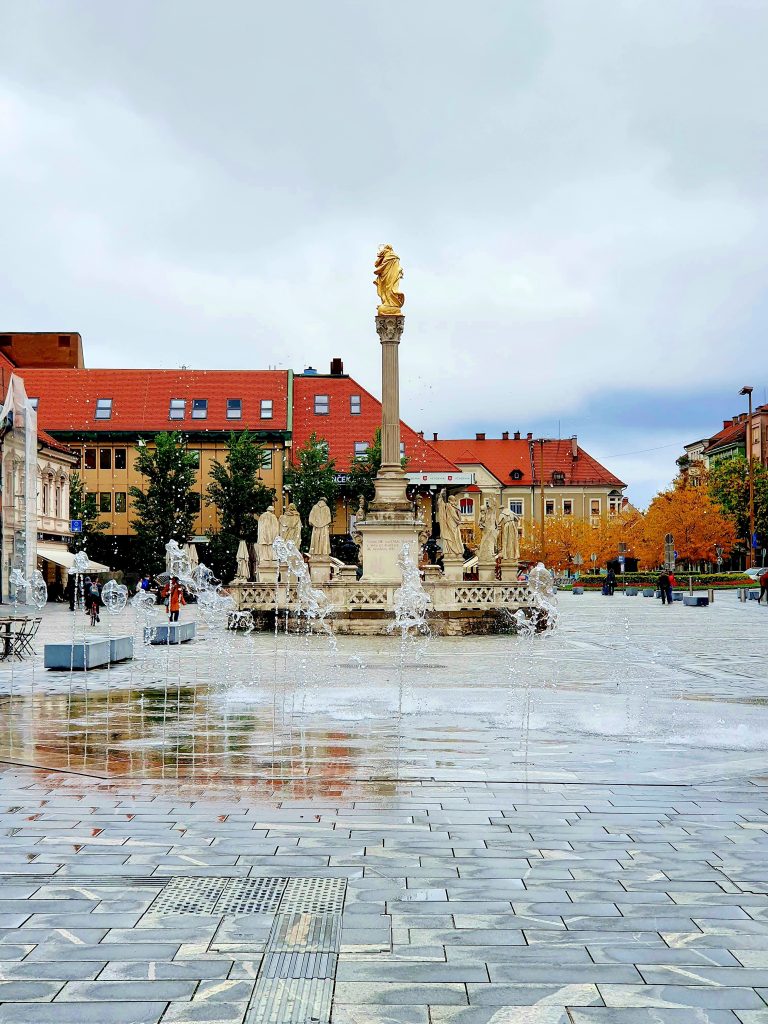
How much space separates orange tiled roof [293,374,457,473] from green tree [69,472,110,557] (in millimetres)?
12714

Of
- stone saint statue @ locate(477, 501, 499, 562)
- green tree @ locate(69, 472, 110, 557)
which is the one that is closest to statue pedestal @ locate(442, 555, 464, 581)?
stone saint statue @ locate(477, 501, 499, 562)

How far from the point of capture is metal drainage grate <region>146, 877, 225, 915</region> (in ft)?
15.5

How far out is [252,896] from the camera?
16.1 feet

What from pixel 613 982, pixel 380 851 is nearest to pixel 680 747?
pixel 380 851

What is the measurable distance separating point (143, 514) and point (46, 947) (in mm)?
53554

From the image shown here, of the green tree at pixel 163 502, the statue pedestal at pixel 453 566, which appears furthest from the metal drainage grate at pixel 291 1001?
the green tree at pixel 163 502

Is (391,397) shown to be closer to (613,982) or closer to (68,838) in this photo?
(68,838)

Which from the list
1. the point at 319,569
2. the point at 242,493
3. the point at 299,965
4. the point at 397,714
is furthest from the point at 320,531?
the point at 242,493

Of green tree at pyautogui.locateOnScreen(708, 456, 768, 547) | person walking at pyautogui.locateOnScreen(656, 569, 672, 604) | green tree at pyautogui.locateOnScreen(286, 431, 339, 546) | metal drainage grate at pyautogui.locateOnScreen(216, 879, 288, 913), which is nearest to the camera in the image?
metal drainage grate at pyautogui.locateOnScreen(216, 879, 288, 913)

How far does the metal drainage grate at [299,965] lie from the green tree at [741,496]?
79.2m

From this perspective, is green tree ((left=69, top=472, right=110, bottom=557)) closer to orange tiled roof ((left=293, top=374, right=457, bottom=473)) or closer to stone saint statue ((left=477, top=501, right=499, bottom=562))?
orange tiled roof ((left=293, top=374, right=457, bottom=473))

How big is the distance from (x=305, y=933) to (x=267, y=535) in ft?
86.5

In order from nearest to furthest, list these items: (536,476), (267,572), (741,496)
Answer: (267,572)
(741,496)
(536,476)

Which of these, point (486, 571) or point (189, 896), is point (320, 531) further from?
point (189, 896)
